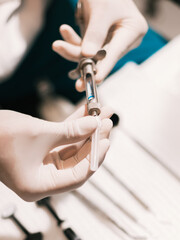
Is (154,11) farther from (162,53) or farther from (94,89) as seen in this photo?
(94,89)

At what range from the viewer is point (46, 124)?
368 millimetres

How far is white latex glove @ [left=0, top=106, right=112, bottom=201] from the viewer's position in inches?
13.9

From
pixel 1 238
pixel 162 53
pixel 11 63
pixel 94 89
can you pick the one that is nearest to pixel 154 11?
pixel 162 53

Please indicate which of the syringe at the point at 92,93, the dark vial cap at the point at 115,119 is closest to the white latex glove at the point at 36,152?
the syringe at the point at 92,93

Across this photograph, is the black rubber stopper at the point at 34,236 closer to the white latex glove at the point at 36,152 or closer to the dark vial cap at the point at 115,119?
the white latex glove at the point at 36,152

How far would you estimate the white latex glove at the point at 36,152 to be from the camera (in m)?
0.35

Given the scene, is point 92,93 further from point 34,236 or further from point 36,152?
point 34,236

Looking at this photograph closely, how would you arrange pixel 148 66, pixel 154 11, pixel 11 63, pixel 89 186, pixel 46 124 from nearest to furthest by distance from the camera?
pixel 46 124
pixel 89 186
pixel 148 66
pixel 11 63
pixel 154 11

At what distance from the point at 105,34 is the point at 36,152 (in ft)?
1.08

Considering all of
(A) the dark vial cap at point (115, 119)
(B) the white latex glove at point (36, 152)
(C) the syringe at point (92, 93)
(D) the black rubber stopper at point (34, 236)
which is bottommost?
(D) the black rubber stopper at point (34, 236)

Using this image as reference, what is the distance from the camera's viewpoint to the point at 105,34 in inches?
21.4

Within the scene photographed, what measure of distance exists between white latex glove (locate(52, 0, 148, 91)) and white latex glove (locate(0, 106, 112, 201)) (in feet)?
0.51

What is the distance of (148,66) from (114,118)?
8.0 inches

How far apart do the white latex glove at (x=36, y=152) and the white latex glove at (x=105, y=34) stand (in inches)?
6.1
